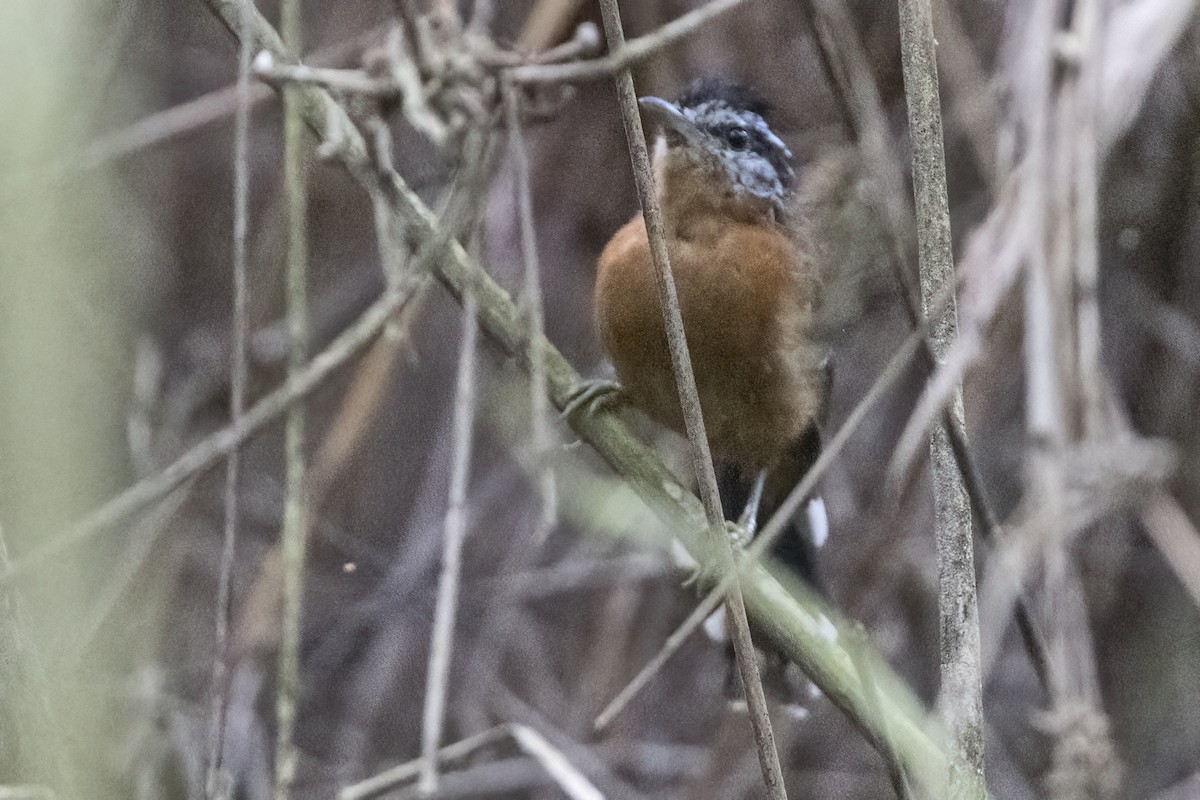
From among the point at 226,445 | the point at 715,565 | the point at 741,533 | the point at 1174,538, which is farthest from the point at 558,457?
the point at 226,445

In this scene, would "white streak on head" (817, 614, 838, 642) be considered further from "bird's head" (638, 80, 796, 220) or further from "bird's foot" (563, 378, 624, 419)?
"bird's head" (638, 80, 796, 220)

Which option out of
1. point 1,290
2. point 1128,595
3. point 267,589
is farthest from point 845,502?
point 1,290

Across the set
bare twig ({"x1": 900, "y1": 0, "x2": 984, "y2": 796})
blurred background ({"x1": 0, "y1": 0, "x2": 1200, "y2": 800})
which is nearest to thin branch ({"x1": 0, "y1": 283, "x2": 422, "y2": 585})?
bare twig ({"x1": 900, "y1": 0, "x2": 984, "y2": 796})

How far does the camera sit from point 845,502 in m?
3.96

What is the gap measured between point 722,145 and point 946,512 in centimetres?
194

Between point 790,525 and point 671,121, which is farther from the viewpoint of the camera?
point 790,525

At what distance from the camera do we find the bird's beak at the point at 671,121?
3.34 metres

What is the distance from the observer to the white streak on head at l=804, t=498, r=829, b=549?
377 cm

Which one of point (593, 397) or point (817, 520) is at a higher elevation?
point (593, 397)

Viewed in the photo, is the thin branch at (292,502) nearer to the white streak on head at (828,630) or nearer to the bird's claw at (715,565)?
the bird's claw at (715,565)

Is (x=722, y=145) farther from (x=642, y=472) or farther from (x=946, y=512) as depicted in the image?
(x=946, y=512)

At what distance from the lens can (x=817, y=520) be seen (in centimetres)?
381

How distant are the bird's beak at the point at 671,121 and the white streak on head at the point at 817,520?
1.13 meters

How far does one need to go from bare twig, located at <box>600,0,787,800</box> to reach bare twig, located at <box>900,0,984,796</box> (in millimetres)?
270
